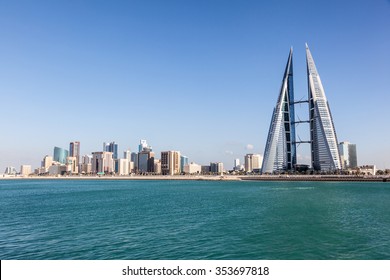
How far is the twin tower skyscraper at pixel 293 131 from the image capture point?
143125mm

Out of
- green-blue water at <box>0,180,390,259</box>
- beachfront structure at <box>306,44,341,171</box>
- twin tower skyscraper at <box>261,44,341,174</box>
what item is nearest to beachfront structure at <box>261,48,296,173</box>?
twin tower skyscraper at <box>261,44,341,174</box>

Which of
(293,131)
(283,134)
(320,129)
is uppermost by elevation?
(293,131)

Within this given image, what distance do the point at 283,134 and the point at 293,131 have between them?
8.53 meters

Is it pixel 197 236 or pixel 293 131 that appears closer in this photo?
pixel 197 236

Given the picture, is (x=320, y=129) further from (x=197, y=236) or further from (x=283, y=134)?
(x=197, y=236)

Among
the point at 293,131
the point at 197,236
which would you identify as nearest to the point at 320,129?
the point at 293,131

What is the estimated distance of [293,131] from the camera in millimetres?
165125

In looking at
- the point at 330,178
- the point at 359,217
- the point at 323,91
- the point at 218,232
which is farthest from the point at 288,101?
the point at 218,232

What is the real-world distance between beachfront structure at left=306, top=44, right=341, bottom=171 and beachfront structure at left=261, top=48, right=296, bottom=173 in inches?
448

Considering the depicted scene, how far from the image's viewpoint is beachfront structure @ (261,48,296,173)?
158 meters

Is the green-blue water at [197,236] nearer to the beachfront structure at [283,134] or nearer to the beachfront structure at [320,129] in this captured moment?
the beachfront structure at [320,129]

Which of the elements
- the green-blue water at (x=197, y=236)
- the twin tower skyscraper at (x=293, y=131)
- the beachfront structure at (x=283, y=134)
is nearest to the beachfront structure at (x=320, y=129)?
the twin tower skyscraper at (x=293, y=131)

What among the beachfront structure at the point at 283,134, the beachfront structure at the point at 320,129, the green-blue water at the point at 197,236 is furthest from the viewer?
the beachfront structure at the point at 283,134

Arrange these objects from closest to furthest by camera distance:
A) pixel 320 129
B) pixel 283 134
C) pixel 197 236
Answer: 1. pixel 197 236
2. pixel 320 129
3. pixel 283 134
